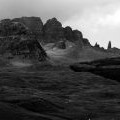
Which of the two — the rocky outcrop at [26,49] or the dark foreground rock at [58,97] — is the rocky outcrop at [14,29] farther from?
the dark foreground rock at [58,97]

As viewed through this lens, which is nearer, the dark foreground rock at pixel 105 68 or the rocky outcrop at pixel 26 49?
the dark foreground rock at pixel 105 68

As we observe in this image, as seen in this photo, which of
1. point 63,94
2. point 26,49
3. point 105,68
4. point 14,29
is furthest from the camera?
point 14,29

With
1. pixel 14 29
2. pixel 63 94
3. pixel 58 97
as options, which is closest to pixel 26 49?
pixel 14 29

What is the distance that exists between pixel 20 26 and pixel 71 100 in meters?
130

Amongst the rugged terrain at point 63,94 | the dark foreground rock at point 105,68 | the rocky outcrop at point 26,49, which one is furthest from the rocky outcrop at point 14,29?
the dark foreground rock at point 105,68

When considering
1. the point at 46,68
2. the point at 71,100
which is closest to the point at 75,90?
the point at 71,100

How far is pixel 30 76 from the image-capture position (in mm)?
88812

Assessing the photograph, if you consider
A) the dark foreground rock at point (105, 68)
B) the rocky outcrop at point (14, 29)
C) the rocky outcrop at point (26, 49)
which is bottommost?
the dark foreground rock at point (105, 68)

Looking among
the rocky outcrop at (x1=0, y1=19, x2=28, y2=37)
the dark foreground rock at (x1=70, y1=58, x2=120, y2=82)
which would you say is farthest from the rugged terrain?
the rocky outcrop at (x1=0, y1=19, x2=28, y2=37)

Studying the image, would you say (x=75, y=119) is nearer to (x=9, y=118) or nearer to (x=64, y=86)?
(x=9, y=118)

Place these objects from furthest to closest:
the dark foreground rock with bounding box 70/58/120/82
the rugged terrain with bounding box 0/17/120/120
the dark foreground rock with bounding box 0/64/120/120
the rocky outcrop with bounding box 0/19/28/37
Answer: the rocky outcrop with bounding box 0/19/28/37 → the dark foreground rock with bounding box 70/58/120/82 → the rugged terrain with bounding box 0/17/120/120 → the dark foreground rock with bounding box 0/64/120/120

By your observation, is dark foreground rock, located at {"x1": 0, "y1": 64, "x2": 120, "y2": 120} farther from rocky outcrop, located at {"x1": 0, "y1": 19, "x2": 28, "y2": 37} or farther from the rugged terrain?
rocky outcrop, located at {"x1": 0, "y1": 19, "x2": 28, "y2": 37}

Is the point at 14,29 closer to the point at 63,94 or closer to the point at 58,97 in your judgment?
the point at 63,94

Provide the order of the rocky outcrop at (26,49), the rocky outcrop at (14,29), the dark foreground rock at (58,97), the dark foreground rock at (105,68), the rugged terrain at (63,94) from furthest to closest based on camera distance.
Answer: the rocky outcrop at (14,29) < the rocky outcrop at (26,49) < the dark foreground rock at (105,68) < the rugged terrain at (63,94) < the dark foreground rock at (58,97)
